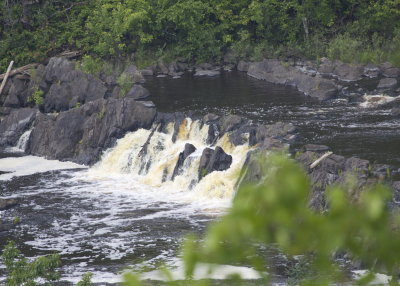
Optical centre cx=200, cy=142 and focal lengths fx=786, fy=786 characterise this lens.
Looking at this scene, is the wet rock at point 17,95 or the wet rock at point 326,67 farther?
the wet rock at point 326,67

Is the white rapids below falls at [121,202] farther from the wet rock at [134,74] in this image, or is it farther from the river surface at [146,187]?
the wet rock at [134,74]

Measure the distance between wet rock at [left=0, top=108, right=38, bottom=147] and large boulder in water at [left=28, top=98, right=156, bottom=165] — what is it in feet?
5.04

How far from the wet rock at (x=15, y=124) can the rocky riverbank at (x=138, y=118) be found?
2.1 inches

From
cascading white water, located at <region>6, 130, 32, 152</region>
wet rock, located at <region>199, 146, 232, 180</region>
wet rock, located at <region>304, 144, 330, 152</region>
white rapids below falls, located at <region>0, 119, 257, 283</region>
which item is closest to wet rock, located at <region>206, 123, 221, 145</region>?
white rapids below falls, located at <region>0, 119, 257, 283</region>

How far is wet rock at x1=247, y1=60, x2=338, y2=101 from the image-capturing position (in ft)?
135

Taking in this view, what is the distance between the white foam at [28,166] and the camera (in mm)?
35900

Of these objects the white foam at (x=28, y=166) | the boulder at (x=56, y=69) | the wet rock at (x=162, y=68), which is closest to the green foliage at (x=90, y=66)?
the boulder at (x=56, y=69)

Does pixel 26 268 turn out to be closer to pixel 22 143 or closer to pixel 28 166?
pixel 28 166

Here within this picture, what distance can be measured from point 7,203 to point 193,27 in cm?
2791

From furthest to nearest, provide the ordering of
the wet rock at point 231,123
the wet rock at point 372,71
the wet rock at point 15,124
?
the wet rock at point 372,71, the wet rock at point 15,124, the wet rock at point 231,123

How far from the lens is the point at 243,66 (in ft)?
171

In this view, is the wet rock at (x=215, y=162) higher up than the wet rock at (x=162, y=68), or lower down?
lower down

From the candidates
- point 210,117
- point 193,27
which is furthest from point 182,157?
point 193,27

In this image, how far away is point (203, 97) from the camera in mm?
42344
